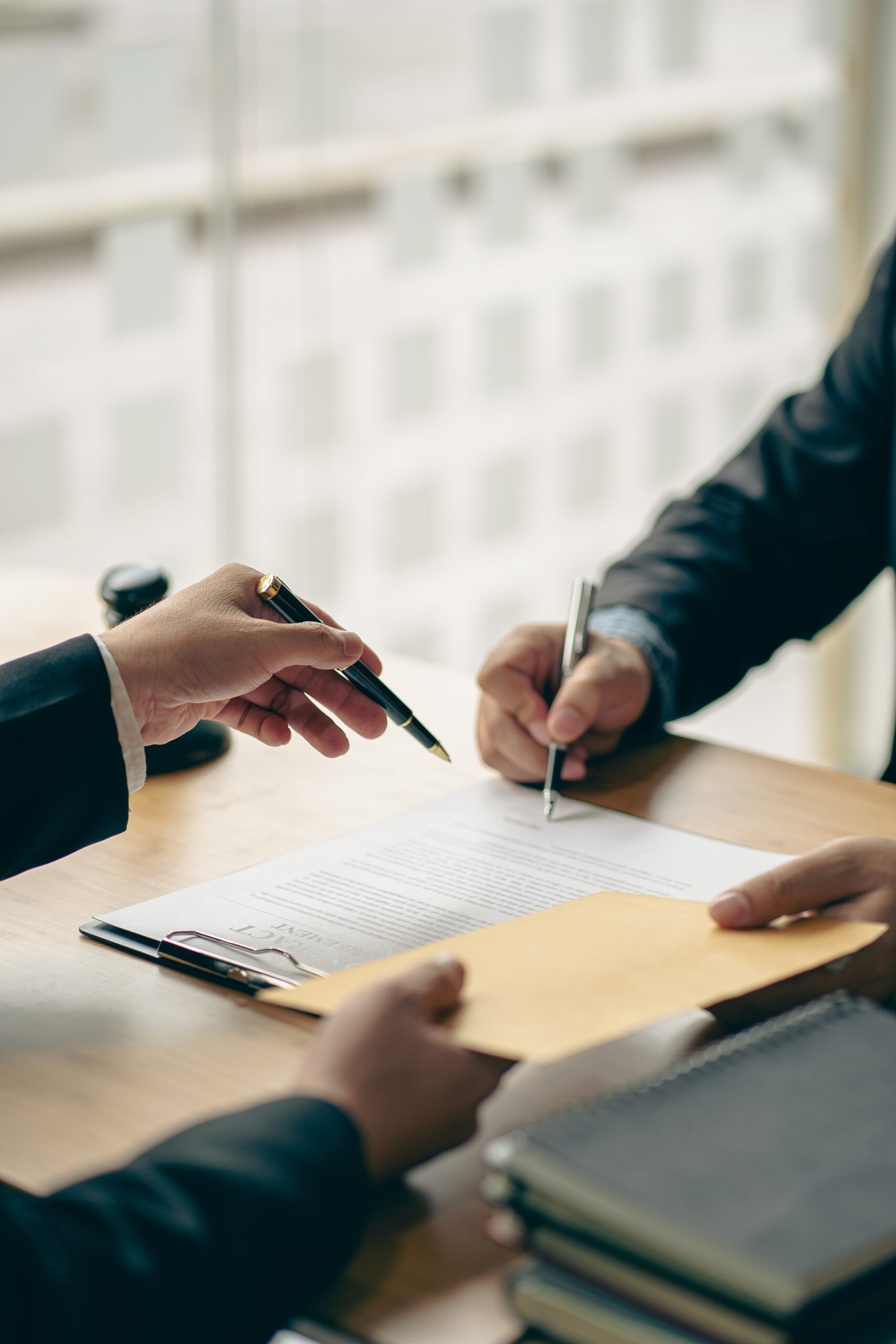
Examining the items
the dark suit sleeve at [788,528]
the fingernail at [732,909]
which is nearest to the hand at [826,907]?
the fingernail at [732,909]

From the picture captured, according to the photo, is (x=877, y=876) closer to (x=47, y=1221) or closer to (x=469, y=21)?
(x=47, y=1221)

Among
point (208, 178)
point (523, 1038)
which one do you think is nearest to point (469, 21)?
point (208, 178)

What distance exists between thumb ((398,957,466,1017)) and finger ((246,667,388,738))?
402mm

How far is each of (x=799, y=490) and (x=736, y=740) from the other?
175 cm

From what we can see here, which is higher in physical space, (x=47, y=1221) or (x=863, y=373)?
(x=863, y=373)

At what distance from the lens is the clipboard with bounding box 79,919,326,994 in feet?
2.89

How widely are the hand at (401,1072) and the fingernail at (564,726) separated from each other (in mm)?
451

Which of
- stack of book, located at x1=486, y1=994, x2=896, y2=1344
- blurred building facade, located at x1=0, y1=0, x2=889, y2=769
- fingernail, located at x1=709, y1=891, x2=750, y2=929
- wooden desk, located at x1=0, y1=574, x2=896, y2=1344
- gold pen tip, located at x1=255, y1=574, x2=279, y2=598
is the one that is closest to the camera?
stack of book, located at x1=486, y1=994, x2=896, y2=1344

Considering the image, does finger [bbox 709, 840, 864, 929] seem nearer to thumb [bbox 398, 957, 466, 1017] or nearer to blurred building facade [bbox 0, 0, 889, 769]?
thumb [bbox 398, 957, 466, 1017]

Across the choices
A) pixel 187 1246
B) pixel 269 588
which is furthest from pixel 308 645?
pixel 187 1246

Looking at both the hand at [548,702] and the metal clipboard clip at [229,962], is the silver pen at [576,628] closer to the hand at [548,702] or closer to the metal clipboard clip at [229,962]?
the hand at [548,702]

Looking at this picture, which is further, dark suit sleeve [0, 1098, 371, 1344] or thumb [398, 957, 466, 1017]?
thumb [398, 957, 466, 1017]

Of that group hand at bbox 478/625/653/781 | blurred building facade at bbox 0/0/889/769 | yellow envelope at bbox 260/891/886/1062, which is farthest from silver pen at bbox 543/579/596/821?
blurred building facade at bbox 0/0/889/769

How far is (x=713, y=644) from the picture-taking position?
4.79ft
